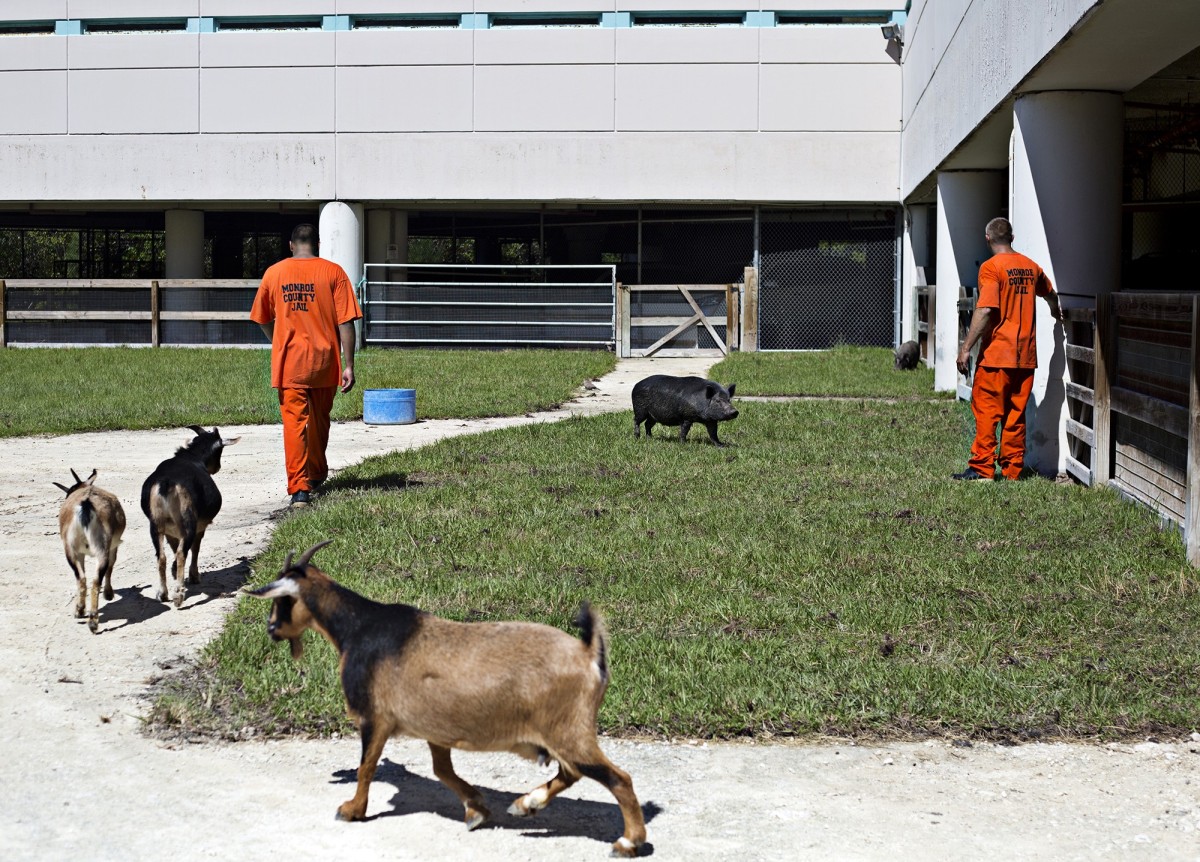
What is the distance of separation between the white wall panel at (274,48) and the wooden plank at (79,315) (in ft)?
19.5

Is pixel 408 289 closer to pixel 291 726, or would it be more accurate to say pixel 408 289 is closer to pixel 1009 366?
pixel 1009 366

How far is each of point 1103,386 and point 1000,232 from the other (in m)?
1.54

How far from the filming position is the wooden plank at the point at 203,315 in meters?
30.5

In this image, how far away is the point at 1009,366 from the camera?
11.0 metres

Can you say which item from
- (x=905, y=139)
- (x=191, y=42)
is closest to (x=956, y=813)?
(x=905, y=139)

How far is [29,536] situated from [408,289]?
22523 mm

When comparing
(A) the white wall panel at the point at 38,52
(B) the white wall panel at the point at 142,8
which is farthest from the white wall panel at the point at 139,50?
(B) the white wall panel at the point at 142,8

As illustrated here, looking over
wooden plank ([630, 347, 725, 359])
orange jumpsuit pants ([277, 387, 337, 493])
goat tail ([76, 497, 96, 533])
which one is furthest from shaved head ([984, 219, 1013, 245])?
wooden plank ([630, 347, 725, 359])

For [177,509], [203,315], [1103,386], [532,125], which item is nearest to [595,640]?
[177,509]

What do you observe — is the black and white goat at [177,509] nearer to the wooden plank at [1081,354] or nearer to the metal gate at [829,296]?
the wooden plank at [1081,354]

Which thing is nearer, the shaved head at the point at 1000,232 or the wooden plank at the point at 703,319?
the shaved head at the point at 1000,232

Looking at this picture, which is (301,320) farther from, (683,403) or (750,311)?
(750,311)

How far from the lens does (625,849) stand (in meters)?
4.05

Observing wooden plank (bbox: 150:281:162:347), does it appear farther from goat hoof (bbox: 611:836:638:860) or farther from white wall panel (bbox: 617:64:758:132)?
goat hoof (bbox: 611:836:638:860)
